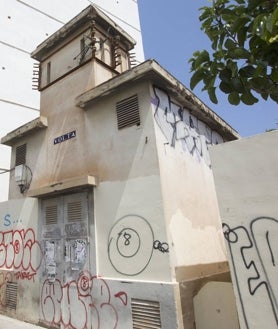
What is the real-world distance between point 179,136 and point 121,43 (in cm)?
383

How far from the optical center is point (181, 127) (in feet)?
20.2

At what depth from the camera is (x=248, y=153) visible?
364 centimetres

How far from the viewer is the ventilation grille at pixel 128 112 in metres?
5.61

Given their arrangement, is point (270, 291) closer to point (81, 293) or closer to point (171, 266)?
point (171, 266)

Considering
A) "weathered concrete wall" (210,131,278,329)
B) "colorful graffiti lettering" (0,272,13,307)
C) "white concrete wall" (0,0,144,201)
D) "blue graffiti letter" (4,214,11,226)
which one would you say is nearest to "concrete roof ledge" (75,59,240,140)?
"weathered concrete wall" (210,131,278,329)

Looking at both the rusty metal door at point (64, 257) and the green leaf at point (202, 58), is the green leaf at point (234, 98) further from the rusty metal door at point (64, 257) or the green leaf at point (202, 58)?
the rusty metal door at point (64, 257)

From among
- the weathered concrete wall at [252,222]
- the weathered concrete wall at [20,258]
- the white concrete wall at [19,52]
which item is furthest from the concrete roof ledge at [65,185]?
the white concrete wall at [19,52]

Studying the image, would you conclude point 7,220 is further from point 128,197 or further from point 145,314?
point 145,314

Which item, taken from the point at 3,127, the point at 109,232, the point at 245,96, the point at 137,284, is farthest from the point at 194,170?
the point at 3,127

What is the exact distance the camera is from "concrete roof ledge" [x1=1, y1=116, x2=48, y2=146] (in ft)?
24.4

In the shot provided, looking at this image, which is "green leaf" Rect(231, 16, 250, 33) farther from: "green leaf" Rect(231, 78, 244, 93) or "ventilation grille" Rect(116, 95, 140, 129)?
"ventilation grille" Rect(116, 95, 140, 129)

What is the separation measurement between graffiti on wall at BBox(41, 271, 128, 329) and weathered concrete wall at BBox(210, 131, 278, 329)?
232cm

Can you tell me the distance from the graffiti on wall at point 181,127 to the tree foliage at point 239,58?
310cm

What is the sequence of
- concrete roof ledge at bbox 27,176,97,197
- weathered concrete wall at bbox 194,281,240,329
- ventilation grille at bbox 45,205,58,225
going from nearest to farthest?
weathered concrete wall at bbox 194,281,240,329
concrete roof ledge at bbox 27,176,97,197
ventilation grille at bbox 45,205,58,225
